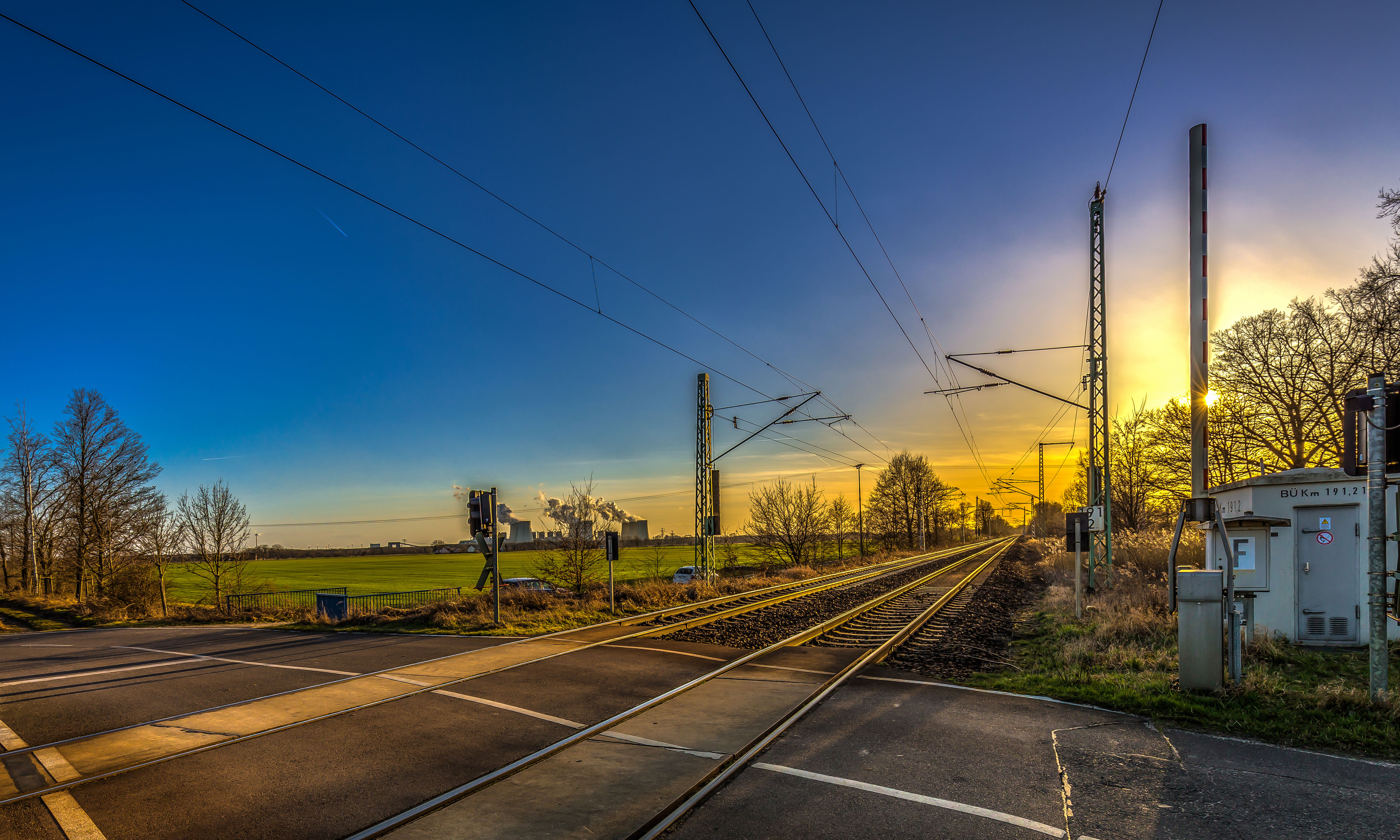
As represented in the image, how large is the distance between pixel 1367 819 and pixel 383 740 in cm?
873

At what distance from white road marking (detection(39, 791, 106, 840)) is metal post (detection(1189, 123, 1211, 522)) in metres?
13.2

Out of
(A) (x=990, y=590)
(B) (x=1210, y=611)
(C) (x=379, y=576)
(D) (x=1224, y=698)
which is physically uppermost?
(B) (x=1210, y=611)

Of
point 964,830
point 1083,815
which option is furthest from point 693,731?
point 1083,815

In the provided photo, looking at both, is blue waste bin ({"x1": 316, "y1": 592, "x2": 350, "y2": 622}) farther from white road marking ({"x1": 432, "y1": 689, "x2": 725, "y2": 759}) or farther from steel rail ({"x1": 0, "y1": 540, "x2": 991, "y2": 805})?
white road marking ({"x1": 432, "y1": 689, "x2": 725, "y2": 759})

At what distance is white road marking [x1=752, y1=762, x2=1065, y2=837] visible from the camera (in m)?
4.90

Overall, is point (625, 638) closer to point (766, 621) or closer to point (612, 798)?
point (766, 621)

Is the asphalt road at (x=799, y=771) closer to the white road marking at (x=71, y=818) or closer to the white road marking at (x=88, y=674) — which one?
the white road marking at (x=71, y=818)

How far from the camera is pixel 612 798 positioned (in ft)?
18.1

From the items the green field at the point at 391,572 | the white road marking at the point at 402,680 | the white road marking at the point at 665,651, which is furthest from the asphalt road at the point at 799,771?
the green field at the point at 391,572

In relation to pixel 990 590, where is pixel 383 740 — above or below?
above

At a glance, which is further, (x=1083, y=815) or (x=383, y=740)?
(x=383, y=740)

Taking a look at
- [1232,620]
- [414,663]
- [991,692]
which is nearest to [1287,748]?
[1232,620]

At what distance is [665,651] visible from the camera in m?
12.3

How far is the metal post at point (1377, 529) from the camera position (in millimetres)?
7336
